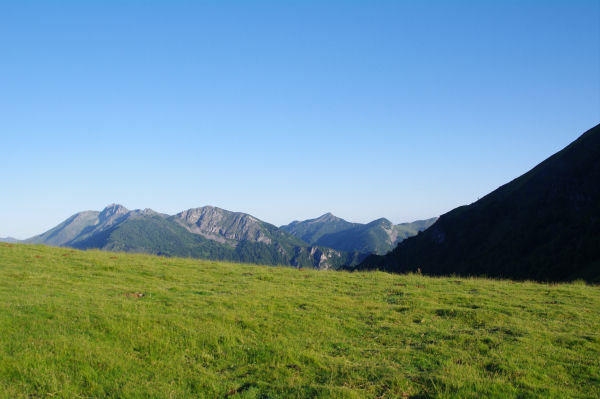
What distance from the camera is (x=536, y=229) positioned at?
144750 millimetres

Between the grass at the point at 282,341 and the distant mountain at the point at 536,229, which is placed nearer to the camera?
the grass at the point at 282,341

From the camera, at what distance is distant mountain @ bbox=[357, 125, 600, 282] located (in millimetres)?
111188

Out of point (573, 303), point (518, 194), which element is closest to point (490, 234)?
point (518, 194)

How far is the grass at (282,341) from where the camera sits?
1002 cm

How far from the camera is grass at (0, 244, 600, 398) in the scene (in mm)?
10016

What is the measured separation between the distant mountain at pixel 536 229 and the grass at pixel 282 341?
3361 inches

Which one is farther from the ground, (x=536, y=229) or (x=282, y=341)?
(x=536, y=229)

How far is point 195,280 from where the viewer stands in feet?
78.9

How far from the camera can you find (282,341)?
1304cm

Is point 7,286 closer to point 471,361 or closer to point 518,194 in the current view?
point 471,361

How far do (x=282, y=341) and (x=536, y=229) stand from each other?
161 m

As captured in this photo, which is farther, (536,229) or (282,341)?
(536,229)

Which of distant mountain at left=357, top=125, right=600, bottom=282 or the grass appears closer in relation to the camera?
the grass

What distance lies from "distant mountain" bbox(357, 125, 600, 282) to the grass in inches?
3361
